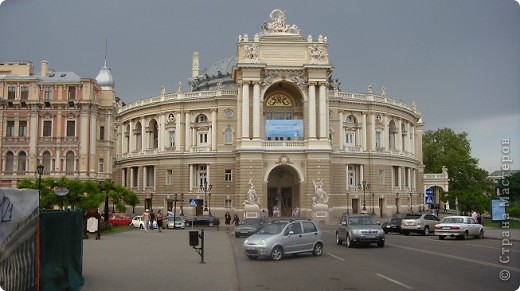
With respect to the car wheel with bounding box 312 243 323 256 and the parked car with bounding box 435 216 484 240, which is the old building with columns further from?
the car wheel with bounding box 312 243 323 256

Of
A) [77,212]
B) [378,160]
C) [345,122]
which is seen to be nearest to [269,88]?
[345,122]

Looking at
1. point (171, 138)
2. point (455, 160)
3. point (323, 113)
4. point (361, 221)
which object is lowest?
point (361, 221)

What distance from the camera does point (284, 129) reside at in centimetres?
6612

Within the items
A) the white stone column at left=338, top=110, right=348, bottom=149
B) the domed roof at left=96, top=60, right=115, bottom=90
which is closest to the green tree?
the white stone column at left=338, top=110, right=348, bottom=149

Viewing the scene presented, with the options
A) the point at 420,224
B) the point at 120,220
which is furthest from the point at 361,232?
the point at 120,220

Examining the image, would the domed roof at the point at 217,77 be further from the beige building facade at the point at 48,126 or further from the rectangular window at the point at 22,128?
the rectangular window at the point at 22,128

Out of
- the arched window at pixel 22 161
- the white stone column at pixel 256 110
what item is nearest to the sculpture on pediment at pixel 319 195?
the white stone column at pixel 256 110

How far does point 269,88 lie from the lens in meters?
69.8

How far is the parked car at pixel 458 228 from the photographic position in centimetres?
3588

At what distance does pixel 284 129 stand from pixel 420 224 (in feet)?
86.9

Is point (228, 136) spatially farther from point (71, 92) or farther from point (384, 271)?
point (384, 271)

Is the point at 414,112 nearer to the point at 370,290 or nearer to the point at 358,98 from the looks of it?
the point at 358,98

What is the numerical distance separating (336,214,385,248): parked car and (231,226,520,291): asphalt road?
6.31ft

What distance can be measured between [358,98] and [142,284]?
6138cm
